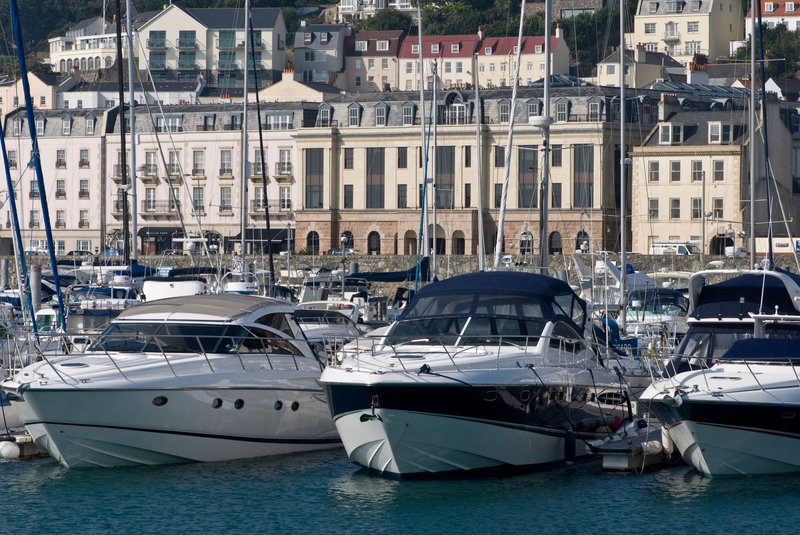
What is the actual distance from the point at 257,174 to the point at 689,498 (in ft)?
253

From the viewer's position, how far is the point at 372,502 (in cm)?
2572

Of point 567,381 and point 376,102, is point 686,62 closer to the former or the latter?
point 376,102

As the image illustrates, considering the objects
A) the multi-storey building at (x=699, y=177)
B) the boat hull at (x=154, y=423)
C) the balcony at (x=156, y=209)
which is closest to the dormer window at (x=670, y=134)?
the multi-storey building at (x=699, y=177)

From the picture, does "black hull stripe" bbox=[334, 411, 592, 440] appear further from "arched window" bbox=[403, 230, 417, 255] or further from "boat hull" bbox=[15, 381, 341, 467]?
"arched window" bbox=[403, 230, 417, 255]

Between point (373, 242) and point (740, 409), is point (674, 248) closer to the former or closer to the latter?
point (373, 242)

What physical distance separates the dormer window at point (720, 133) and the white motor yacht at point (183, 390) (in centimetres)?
6264

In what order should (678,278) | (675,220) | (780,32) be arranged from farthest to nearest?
(780,32)
(675,220)
(678,278)

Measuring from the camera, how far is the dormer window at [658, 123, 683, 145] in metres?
90.9

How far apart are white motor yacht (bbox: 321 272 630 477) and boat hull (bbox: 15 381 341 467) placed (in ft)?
6.22

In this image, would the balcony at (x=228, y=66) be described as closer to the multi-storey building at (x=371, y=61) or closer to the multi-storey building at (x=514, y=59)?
the multi-storey building at (x=371, y=61)

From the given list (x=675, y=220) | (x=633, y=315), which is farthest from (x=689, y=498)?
(x=675, y=220)

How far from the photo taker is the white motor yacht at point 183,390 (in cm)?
2722

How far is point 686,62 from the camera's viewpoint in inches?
5615

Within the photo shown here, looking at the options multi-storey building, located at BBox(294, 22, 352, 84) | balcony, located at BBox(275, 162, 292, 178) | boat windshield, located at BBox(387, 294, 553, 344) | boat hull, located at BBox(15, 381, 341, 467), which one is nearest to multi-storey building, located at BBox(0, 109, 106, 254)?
balcony, located at BBox(275, 162, 292, 178)
